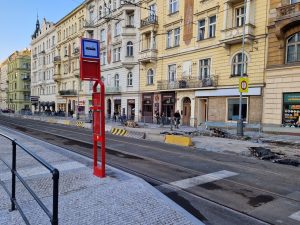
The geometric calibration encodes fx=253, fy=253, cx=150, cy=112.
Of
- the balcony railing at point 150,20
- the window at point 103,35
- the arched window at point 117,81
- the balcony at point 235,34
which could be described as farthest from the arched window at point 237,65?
the window at point 103,35

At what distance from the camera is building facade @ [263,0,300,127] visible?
17328 millimetres

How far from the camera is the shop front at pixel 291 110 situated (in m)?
17.5

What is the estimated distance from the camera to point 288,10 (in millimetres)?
17312

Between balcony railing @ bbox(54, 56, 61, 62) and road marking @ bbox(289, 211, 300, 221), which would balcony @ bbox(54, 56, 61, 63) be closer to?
balcony railing @ bbox(54, 56, 61, 62)

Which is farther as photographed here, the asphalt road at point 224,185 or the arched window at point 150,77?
the arched window at point 150,77

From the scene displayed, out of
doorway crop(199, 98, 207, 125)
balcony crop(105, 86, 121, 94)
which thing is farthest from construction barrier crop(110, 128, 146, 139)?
balcony crop(105, 86, 121, 94)

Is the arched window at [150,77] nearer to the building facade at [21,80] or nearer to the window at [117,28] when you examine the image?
the window at [117,28]

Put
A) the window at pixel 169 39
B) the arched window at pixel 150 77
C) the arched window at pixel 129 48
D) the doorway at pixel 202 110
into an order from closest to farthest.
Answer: the doorway at pixel 202 110 < the window at pixel 169 39 < the arched window at pixel 150 77 < the arched window at pixel 129 48

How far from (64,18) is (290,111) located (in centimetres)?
4718

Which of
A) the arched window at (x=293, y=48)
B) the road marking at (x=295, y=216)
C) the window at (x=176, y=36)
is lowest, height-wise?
the road marking at (x=295, y=216)

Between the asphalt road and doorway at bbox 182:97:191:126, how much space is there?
1576 cm

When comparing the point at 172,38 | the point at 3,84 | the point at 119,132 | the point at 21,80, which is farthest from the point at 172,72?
the point at 3,84

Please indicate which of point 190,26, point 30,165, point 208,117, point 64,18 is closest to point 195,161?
point 30,165

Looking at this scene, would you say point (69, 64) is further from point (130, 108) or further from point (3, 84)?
point (3, 84)
